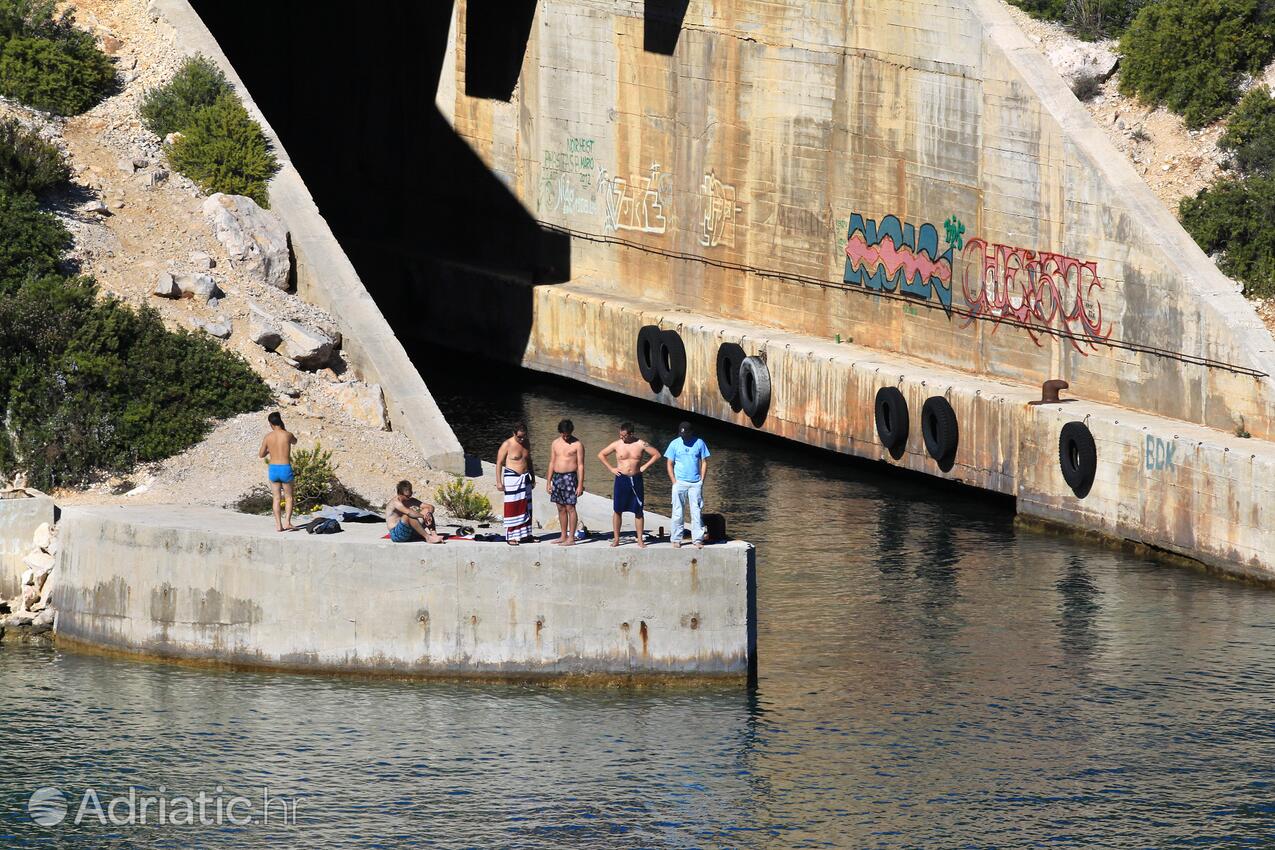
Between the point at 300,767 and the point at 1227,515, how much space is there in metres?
17.5

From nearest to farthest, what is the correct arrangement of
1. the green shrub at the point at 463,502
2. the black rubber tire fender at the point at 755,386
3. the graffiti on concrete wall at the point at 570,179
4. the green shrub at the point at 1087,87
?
1. the green shrub at the point at 463,502
2. the black rubber tire fender at the point at 755,386
3. the green shrub at the point at 1087,87
4. the graffiti on concrete wall at the point at 570,179

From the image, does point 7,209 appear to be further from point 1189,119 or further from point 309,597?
point 1189,119

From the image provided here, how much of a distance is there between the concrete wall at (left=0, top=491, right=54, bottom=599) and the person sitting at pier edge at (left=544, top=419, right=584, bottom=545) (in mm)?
8251

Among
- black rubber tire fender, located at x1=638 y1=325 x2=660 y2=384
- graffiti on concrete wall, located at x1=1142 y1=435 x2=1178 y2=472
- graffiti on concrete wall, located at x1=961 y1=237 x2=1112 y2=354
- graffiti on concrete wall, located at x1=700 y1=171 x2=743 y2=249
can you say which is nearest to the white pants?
graffiti on concrete wall, located at x1=1142 y1=435 x2=1178 y2=472

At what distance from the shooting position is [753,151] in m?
48.6

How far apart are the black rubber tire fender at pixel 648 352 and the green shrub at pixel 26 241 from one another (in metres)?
16.8

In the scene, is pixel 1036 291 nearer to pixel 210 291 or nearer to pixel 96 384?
pixel 210 291

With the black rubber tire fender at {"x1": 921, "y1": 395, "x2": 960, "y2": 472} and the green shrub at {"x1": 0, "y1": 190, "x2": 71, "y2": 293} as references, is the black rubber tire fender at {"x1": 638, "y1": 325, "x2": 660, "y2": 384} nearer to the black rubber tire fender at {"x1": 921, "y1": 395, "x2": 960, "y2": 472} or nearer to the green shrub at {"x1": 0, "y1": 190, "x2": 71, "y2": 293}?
the black rubber tire fender at {"x1": 921, "y1": 395, "x2": 960, "y2": 472}

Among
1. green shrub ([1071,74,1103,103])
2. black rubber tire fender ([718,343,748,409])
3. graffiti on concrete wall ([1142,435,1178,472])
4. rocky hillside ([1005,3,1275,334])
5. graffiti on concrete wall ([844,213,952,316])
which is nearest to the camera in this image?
graffiti on concrete wall ([1142,435,1178,472])

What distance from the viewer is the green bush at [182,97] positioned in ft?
140

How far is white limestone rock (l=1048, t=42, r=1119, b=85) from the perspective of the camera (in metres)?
49.8

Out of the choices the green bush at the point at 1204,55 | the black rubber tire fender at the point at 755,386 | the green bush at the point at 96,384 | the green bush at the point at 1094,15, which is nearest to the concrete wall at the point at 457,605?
the green bush at the point at 96,384

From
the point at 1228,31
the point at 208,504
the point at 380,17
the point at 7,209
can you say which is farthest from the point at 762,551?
the point at 380,17

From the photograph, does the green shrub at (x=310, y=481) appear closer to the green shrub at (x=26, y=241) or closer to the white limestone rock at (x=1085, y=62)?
the green shrub at (x=26, y=241)
